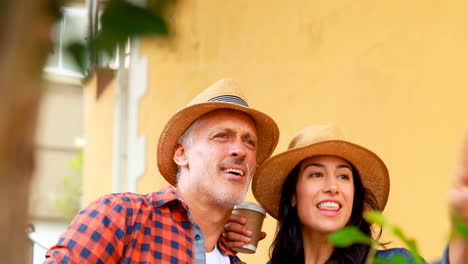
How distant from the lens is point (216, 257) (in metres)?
2.58

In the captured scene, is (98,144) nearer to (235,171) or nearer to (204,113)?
(204,113)

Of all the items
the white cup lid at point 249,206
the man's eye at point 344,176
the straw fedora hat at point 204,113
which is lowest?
the white cup lid at point 249,206

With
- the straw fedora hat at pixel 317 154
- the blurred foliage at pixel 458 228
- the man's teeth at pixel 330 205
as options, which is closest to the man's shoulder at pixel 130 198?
the straw fedora hat at pixel 317 154

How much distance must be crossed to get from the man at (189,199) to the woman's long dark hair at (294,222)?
15 centimetres

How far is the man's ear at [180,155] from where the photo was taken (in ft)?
9.04

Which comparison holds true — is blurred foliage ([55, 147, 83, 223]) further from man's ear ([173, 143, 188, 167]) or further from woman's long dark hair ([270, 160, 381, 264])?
woman's long dark hair ([270, 160, 381, 264])

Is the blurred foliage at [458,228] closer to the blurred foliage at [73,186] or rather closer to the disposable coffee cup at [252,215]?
the disposable coffee cup at [252,215]

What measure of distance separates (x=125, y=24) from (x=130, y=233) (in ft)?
6.22

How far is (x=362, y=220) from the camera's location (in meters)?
2.56

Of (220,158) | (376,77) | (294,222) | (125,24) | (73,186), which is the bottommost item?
(73,186)

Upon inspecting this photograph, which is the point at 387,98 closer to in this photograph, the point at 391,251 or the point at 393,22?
the point at 393,22

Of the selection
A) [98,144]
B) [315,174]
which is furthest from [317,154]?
[98,144]

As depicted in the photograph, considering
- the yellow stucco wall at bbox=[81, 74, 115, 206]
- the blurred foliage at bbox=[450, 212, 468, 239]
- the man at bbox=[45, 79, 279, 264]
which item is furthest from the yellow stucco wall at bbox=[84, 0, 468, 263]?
the yellow stucco wall at bbox=[81, 74, 115, 206]

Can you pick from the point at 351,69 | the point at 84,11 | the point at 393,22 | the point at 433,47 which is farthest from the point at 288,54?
the point at 84,11
